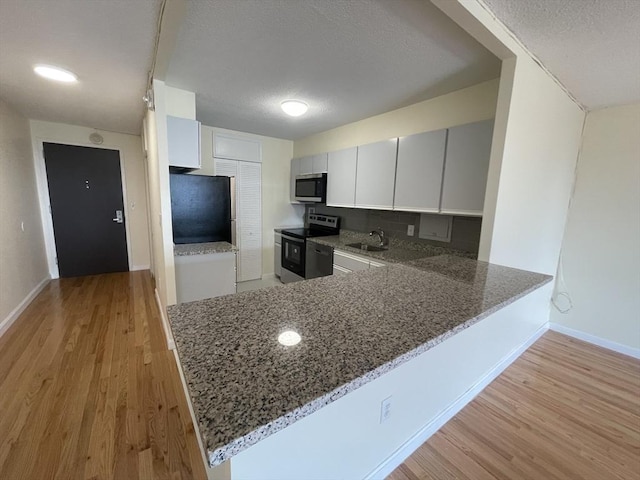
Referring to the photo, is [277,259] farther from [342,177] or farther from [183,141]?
[183,141]

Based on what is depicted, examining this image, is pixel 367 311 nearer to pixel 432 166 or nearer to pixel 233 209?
pixel 432 166

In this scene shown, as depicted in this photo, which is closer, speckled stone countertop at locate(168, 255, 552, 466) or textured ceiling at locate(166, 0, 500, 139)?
speckled stone countertop at locate(168, 255, 552, 466)

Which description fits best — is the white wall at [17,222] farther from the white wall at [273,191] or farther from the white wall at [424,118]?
the white wall at [424,118]

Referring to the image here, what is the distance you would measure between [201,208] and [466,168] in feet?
9.03

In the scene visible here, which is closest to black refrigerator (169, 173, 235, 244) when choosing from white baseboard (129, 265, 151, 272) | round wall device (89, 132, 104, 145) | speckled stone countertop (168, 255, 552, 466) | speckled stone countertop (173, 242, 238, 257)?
speckled stone countertop (173, 242, 238, 257)

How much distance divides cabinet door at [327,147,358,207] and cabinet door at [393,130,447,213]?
66 centimetres

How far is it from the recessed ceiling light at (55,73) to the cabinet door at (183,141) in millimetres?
781

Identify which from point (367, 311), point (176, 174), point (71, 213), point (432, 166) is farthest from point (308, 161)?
point (71, 213)

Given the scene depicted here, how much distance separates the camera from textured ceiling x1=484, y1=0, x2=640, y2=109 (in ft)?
4.23

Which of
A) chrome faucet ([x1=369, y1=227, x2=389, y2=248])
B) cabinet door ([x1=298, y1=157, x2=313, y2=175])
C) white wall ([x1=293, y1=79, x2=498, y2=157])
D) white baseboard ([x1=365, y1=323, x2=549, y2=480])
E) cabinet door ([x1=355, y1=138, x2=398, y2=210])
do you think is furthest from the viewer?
cabinet door ([x1=298, y1=157, x2=313, y2=175])

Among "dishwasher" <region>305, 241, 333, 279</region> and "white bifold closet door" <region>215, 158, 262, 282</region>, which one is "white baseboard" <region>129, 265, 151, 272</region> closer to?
"white bifold closet door" <region>215, 158, 262, 282</region>

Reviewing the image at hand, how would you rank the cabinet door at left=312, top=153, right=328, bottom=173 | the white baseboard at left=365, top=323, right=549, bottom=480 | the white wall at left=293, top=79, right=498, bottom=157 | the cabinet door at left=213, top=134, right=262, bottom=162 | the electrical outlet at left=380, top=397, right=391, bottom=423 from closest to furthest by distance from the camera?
the electrical outlet at left=380, top=397, right=391, bottom=423 → the white baseboard at left=365, top=323, right=549, bottom=480 → the white wall at left=293, top=79, right=498, bottom=157 → the cabinet door at left=312, top=153, right=328, bottom=173 → the cabinet door at left=213, top=134, right=262, bottom=162

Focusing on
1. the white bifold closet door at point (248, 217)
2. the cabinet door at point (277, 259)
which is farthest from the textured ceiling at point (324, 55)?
the cabinet door at point (277, 259)

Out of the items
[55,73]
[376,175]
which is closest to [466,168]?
[376,175]
